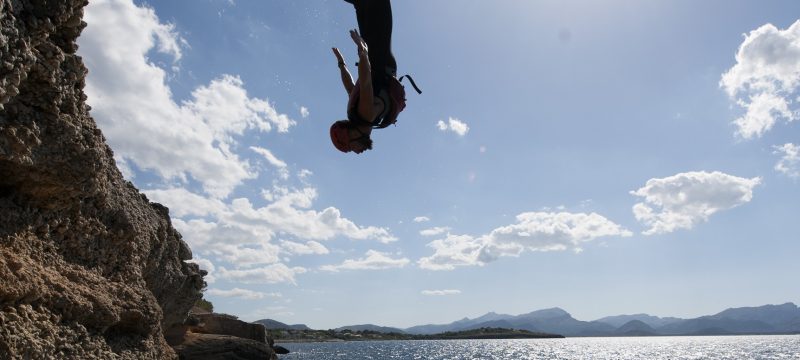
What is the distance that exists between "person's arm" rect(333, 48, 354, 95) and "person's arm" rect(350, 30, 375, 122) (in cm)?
66

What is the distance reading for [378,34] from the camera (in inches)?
197

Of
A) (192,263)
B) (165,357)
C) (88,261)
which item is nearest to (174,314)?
(192,263)

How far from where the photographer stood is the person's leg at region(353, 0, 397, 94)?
491cm

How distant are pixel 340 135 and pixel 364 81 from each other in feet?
2.31

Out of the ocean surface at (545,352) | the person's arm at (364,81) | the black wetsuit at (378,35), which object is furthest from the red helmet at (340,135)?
the ocean surface at (545,352)

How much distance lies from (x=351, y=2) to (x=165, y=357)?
627 centimetres

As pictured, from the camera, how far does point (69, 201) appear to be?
19.5 feet

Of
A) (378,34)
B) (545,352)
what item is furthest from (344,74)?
(545,352)

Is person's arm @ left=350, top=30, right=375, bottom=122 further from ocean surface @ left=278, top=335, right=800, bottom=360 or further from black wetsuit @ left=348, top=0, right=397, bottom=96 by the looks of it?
ocean surface @ left=278, top=335, right=800, bottom=360

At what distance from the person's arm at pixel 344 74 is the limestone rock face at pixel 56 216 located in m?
2.66

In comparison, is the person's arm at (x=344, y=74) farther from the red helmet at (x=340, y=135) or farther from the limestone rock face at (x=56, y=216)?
the limestone rock face at (x=56, y=216)

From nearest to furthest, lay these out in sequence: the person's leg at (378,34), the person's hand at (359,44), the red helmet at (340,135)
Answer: the person's hand at (359,44) < the person's leg at (378,34) < the red helmet at (340,135)

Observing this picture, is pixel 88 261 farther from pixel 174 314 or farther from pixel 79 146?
pixel 174 314

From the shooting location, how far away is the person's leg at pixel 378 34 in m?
4.91
